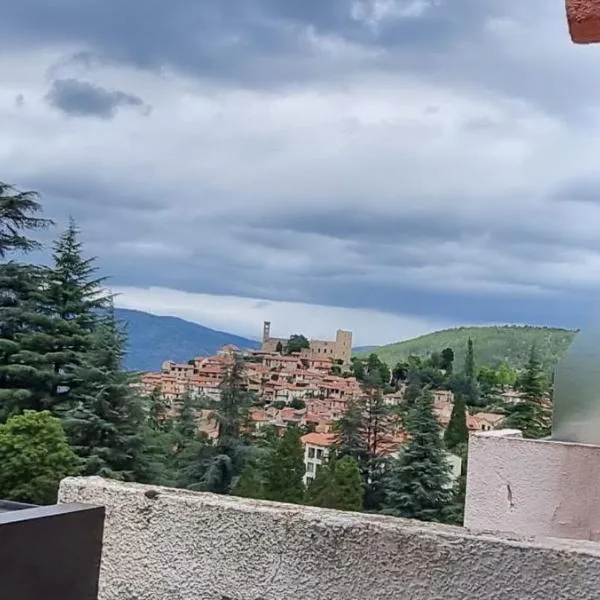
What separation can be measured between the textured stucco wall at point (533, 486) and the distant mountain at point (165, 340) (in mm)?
8745

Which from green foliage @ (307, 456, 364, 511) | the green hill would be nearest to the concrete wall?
the green hill

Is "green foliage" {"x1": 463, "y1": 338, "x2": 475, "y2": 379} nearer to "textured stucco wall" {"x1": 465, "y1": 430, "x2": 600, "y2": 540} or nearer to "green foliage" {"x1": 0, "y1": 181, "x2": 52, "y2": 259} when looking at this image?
"textured stucco wall" {"x1": 465, "y1": 430, "x2": 600, "y2": 540}

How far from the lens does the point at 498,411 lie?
6.27m

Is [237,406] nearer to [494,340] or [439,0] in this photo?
[494,340]

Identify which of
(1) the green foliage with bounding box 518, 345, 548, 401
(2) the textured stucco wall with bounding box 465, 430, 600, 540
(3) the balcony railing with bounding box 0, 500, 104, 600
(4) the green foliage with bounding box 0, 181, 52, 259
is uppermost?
(4) the green foliage with bounding box 0, 181, 52, 259

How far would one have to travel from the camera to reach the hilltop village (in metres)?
9.10

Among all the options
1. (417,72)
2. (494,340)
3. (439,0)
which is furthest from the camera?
(417,72)

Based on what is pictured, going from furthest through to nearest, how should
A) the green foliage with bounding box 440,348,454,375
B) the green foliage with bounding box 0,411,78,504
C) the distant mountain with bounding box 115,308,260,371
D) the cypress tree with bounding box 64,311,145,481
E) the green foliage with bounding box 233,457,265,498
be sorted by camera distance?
the distant mountain with bounding box 115,308,260,371 < the cypress tree with bounding box 64,311,145,481 < the green foliage with bounding box 233,457,265,498 < the green foliage with bounding box 440,348,454,375 < the green foliage with bounding box 0,411,78,504

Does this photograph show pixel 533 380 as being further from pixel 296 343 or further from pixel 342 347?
pixel 296 343

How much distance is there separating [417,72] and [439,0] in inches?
132

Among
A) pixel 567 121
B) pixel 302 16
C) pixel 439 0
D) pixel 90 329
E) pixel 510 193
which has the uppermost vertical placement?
pixel 302 16

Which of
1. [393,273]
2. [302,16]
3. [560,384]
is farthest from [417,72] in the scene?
[560,384]

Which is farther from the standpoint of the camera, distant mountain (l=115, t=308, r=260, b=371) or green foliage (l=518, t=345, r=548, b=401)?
distant mountain (l=115, t=308, r=260, b=371)

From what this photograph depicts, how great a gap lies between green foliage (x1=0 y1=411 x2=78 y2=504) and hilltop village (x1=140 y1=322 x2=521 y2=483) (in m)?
1.61
